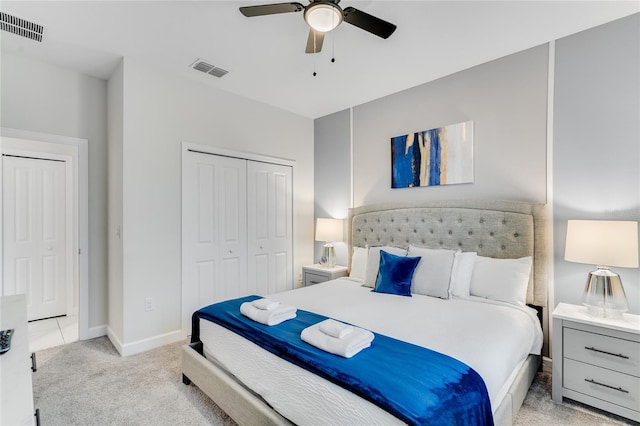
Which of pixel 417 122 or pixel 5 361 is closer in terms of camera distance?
pixel 5 361

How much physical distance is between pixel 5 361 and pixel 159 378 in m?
1.48

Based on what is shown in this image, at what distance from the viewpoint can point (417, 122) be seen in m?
3.48

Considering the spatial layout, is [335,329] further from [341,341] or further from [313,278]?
[313,278]

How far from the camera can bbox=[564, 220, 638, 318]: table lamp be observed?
1986 millimetres

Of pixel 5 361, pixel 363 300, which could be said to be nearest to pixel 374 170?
pixel 363 300

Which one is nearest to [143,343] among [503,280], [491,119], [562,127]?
[503,280]

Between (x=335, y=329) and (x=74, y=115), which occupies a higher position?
(x=74, y=115)

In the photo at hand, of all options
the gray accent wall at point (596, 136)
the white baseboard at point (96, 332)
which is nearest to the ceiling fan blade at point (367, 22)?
the gray accent wall at point (596, 136)

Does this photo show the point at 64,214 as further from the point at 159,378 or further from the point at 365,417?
the point at 365,417

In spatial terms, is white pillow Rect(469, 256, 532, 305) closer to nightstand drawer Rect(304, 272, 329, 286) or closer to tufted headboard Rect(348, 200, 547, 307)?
tufted headboard Rect(348, 200, 547, 307)

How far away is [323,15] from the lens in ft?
5.86

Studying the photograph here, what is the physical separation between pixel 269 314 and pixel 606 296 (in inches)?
89.6

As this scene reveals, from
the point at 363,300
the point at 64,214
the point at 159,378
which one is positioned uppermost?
the point at 64,214

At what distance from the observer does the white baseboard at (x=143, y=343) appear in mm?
2875
